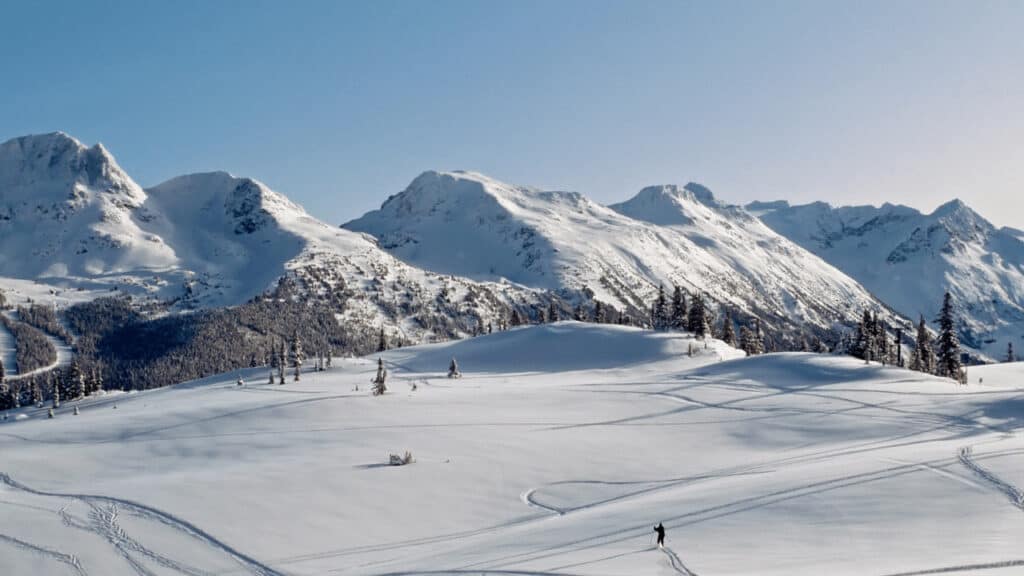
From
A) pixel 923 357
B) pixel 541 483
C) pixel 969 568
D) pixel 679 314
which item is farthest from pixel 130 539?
pixel 679 314

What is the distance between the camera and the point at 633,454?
160ft

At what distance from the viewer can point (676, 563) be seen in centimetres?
2591

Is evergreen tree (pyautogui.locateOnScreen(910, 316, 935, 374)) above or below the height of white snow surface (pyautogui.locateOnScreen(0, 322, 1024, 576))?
above

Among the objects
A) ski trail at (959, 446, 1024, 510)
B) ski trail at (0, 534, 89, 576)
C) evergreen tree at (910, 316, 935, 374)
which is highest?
evergreen tree at (910, 316, 935, 374)

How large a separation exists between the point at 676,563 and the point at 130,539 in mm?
25120

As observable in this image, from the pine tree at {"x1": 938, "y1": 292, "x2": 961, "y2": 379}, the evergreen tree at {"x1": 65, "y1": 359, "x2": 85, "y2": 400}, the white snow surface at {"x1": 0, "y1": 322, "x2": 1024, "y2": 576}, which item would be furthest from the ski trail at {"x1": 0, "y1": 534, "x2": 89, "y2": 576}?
the pine tree at {"x1": 938, "y1": 292, "x2": 961, "y2": 379}

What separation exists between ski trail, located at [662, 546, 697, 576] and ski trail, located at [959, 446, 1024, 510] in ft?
54.0

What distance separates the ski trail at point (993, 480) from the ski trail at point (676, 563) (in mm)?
16456

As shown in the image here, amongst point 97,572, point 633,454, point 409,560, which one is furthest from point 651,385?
point 97,572

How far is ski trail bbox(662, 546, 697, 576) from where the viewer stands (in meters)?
24.6

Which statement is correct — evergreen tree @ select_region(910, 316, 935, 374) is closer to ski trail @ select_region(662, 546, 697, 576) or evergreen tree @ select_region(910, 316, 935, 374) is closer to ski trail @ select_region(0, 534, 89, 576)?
ski trail @ select_region(662, 546, 697, 576)

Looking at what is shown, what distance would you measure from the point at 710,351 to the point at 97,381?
10887 cm

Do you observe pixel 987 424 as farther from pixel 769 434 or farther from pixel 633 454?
pixel 633 454

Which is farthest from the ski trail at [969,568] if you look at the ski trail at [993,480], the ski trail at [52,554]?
the ski trail at [52,554]
